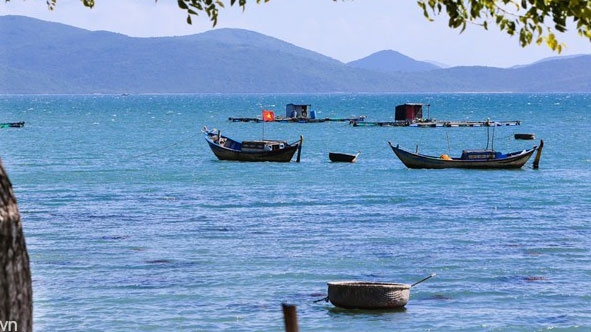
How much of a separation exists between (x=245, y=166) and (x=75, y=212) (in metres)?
27.3

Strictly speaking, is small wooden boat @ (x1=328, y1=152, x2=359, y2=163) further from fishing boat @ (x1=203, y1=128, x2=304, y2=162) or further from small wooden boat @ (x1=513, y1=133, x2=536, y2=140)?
small wooden boat @ (x1=513, y1=133, x2=536, y2=140)

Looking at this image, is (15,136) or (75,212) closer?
(75,212)

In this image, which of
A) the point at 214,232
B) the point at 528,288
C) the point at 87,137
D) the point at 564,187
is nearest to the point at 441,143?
the point at 87,137

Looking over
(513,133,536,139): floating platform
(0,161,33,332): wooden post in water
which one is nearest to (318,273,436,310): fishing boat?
(0,161,33,332): wooden post in water

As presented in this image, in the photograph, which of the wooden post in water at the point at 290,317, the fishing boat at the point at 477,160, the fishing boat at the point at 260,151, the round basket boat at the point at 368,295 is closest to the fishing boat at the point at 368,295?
the round basket boat at the point at 368,295

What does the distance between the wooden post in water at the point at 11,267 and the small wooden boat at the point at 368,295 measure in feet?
55.0

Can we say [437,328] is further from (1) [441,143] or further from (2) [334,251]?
(1) [441,143]

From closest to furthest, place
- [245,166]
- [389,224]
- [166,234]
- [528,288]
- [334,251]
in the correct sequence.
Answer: [528,288] < [334,251] < [166,234] < [389,224] < [245,166]

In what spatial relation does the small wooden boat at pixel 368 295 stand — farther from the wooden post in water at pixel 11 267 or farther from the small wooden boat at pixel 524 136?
the small wooden boat at pixel 524 136

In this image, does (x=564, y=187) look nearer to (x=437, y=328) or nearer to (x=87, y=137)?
(x=437, y=328)

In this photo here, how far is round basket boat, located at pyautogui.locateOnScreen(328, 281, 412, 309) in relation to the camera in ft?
79.7

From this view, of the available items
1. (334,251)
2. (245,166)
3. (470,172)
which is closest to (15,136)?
(245,166)

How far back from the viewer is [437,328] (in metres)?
23.6

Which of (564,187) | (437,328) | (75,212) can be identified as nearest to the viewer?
(437,328)
